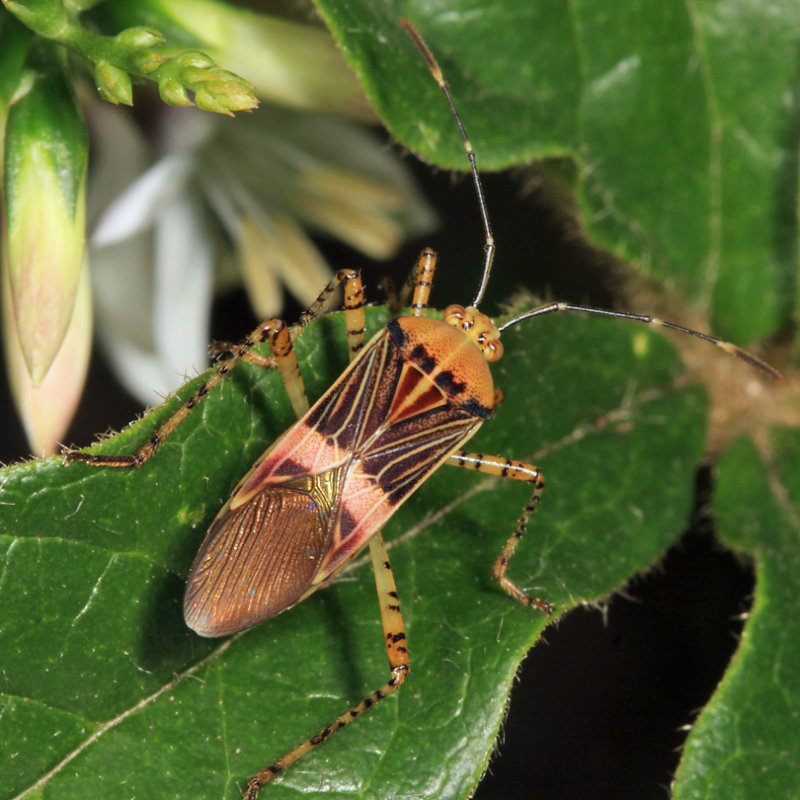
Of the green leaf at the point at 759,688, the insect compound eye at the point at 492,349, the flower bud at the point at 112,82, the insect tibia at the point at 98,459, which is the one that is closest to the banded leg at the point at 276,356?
the insect tibia at the point at 98,459

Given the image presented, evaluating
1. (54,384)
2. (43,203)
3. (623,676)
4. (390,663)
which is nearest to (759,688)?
(623,676)

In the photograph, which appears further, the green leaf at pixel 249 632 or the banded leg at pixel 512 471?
the banded leg at pixel 512 471

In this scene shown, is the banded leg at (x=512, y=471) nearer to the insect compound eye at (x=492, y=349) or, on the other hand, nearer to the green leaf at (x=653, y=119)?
the insect compound eye at (x=492, y=349)

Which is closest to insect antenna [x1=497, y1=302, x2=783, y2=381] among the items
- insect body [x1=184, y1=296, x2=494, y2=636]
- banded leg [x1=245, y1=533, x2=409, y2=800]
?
insect body [x1=184, y1=296, x2=494, y2=636]

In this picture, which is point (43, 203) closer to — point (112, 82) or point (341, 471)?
point (112, 82)

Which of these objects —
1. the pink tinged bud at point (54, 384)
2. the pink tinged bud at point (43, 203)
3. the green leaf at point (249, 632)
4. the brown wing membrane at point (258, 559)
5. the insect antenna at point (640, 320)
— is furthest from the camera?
the insect antenna at point (640, 320)

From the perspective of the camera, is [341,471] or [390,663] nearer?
[390,663]
